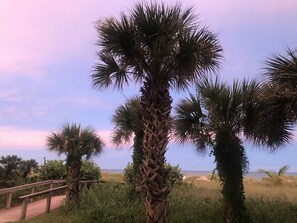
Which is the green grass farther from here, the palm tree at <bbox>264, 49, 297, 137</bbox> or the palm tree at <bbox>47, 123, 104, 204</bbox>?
the palm tree at <bbox>264, 49, 297, 137</bbox>

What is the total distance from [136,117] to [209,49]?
692 cm

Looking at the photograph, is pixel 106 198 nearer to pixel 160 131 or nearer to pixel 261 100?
pixel 160 131

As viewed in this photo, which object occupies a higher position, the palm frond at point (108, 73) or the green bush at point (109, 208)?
the palm frond at point (108, 73)

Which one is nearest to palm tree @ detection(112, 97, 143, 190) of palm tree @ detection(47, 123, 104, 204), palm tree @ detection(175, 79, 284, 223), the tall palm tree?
palm tree @ detection(47, 123, 104, 204)

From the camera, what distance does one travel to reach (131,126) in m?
16.5

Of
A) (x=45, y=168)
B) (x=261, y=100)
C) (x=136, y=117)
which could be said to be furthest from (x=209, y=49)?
(x=45, y=168)

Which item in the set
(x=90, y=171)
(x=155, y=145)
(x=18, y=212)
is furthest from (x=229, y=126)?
(x=90, y=171)

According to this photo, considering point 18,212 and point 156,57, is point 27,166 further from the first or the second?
point 156,57

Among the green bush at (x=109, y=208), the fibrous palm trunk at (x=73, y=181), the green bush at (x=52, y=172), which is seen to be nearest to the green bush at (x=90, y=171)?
the green bush at (x=52, y=172)

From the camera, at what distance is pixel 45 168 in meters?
23.2

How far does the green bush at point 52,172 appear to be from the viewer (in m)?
23.0

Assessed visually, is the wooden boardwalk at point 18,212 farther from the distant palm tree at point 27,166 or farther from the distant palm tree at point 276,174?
the distant palm tree at point 276,174

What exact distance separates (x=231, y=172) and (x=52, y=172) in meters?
14.2

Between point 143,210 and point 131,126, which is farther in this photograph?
point 131,126
